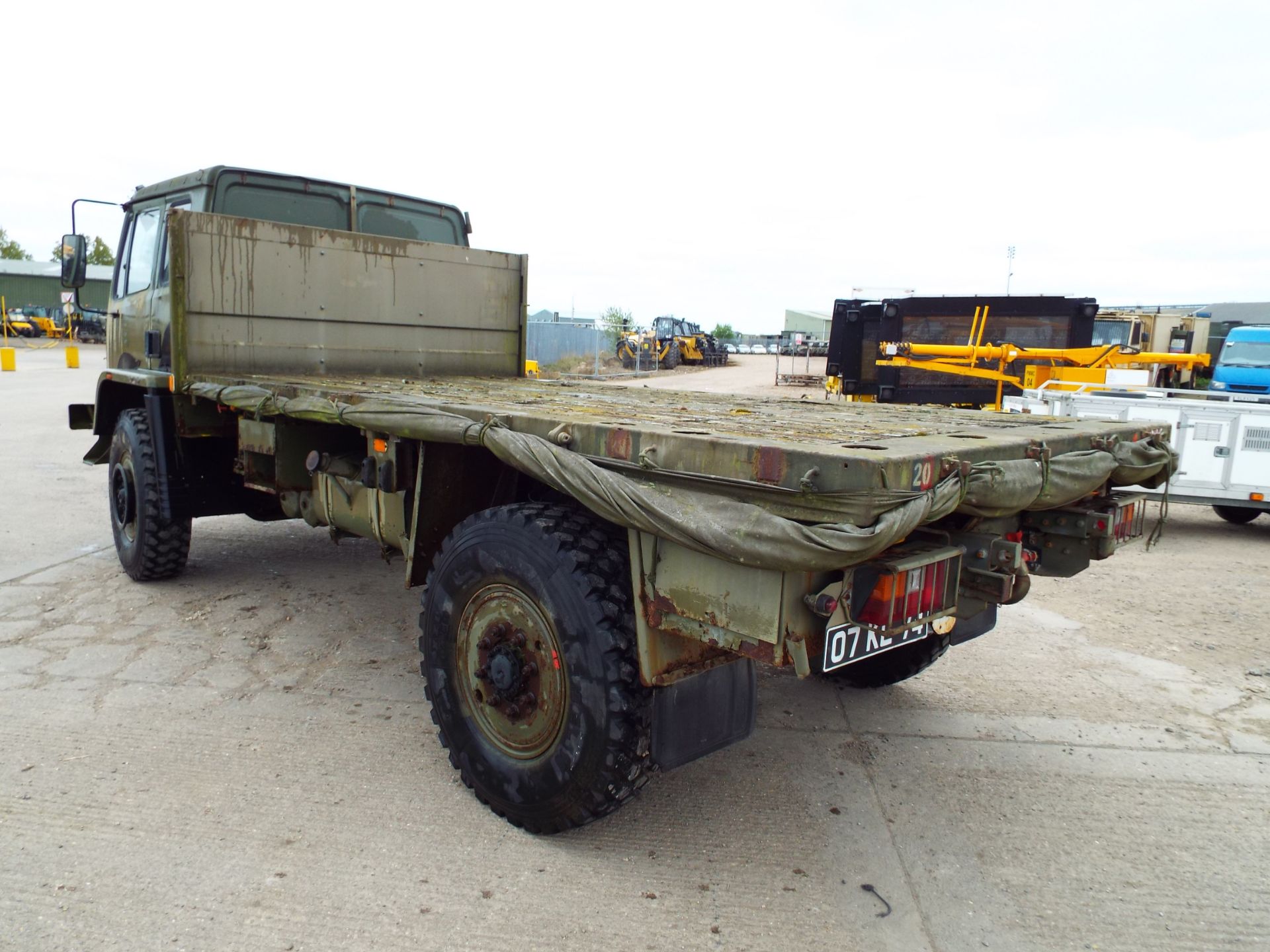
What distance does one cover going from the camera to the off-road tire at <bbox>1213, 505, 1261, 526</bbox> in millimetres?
9164

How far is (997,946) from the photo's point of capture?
2.71 metres

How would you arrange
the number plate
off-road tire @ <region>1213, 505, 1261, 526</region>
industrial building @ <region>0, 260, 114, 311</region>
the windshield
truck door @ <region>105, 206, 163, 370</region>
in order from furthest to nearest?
industrial building @ <region>0, 260, 114, 311</region>
the windshield
off-road tire @ <region>1213, 505, 1261, 526</region>
truck door @ <region>105, 206, 163, 370</region>
the number plate

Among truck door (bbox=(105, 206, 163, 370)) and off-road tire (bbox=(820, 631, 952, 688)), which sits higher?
truck door (bbox=(105, 206, 163, 370))

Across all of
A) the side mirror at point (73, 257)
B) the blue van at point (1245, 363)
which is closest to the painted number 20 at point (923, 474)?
the side mirror at point (73, 257)

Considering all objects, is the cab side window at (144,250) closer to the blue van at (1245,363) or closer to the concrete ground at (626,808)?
the concrete ground at (626,808)

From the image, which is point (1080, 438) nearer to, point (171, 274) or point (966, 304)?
point (171, 274)

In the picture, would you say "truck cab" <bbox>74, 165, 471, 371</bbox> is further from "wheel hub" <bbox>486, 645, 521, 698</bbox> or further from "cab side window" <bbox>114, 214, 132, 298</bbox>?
"wheel hub" <bbox>486, 645, 521, 698</bbox>

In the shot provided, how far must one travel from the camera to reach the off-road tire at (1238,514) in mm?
9164

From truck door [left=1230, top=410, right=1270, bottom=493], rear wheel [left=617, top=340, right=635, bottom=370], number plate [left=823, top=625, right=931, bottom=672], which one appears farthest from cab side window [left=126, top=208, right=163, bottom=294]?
rear wheel [left=617, top=340, right=635, bottom=370]

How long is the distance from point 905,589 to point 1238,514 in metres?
8.43

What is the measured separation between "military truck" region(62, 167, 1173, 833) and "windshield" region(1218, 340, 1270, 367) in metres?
16.5

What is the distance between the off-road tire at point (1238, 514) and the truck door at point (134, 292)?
9556 millimetres

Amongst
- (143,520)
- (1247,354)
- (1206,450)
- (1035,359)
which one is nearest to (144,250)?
(143,520)

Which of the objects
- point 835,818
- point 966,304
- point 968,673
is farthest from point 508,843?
point 966,304
